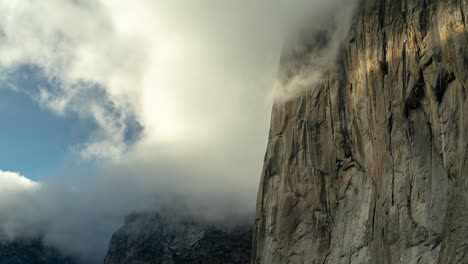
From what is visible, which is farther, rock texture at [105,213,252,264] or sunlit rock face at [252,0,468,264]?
rock texture at [105,213,252,264]

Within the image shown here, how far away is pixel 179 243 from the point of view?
129625 mm

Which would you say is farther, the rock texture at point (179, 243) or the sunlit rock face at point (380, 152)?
the rock texture at point (179, 243)

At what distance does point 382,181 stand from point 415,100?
222 inches

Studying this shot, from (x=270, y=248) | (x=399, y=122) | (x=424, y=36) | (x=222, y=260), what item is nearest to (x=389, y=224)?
(x=399, y=122)

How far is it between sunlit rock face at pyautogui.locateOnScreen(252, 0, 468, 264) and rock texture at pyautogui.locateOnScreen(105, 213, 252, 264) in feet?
262

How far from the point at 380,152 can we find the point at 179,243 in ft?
354

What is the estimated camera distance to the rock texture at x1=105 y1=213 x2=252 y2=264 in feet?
403

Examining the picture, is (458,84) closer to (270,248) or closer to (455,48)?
(455,48)

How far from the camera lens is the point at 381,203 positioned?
28.7 metres

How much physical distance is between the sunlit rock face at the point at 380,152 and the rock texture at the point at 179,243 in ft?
262

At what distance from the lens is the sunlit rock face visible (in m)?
24.0

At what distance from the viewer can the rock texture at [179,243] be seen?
403 ft

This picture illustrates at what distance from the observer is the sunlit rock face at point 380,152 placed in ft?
78.7

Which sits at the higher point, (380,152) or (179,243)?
(380,152)
